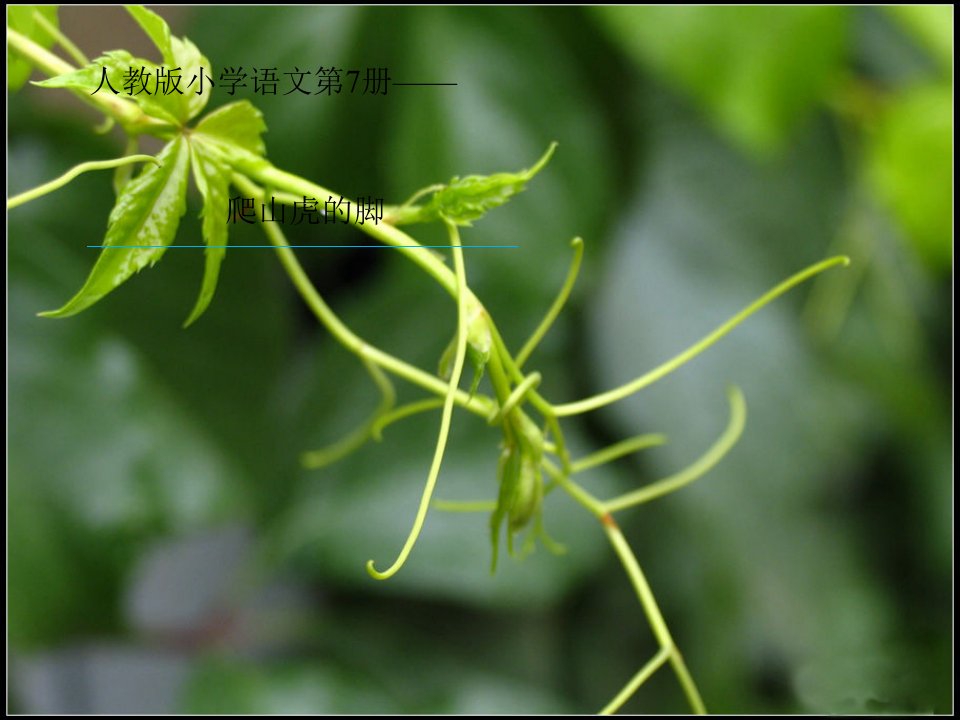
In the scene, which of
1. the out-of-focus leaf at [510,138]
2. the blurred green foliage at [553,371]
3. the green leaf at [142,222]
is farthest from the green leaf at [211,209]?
the out-of-focus leaf at [510,138]

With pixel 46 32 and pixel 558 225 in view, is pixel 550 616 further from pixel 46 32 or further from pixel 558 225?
pixel 46 32

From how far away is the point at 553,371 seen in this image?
1.49ft

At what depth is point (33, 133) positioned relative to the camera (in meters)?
0.39

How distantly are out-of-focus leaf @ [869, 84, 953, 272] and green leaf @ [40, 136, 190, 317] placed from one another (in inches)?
14.0

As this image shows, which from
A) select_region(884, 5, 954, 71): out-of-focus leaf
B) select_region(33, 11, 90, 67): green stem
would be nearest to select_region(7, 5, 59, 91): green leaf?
select_region(33, 11, 90, 67): green stem

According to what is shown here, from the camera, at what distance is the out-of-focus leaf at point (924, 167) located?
0.41 meters

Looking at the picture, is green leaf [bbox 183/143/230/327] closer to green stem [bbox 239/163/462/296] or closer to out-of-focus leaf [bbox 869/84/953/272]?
green stem [bbox 239/163/462/296]

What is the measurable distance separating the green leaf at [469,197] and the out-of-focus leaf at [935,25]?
316 millimetres

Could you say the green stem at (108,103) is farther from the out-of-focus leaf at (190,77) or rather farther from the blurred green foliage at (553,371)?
the blurred green foliage at (553,371)

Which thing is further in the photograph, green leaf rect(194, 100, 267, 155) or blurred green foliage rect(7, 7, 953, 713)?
blurred green foliage rect(7, 7, 953, 713)

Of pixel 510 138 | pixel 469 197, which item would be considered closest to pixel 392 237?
pixel 469 197

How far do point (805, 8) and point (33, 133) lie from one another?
12.7 inches

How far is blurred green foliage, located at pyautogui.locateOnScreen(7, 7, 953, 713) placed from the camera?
1.24ft

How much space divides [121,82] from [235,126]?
0.8 inches
